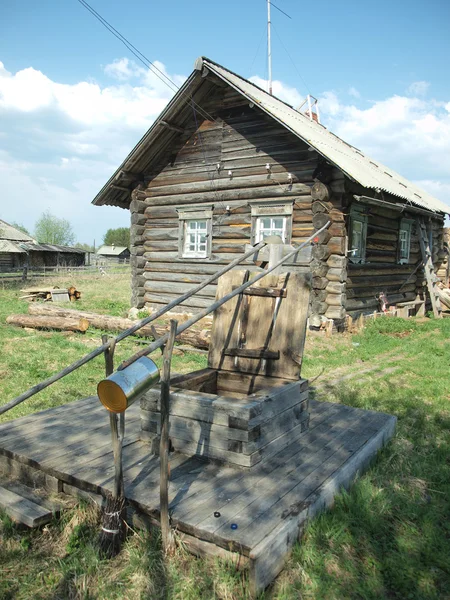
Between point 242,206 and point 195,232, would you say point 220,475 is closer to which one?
point 242,206

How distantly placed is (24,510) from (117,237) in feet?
298

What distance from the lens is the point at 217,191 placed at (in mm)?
11523

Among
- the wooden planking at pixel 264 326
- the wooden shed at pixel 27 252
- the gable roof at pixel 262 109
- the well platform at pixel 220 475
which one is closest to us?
the well platform at pixel 220 475

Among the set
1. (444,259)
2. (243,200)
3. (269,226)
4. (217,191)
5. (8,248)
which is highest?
(217,191)

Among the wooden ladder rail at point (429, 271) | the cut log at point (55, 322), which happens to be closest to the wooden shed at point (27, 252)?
the cut log at point (55, 322)

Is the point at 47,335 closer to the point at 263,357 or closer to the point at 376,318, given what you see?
the point at 263,357

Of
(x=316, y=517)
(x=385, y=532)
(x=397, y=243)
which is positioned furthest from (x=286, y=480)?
(x=397, y=243)

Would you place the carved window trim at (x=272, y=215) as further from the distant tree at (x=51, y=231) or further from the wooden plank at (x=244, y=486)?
the distant tree at (x=51, y=231)

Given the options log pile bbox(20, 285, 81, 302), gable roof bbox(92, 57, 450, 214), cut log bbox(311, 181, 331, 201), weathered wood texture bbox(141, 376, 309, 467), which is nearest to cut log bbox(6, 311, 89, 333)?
gable roof bbox(92, 57, 450, 214)

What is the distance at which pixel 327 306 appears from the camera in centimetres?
1025

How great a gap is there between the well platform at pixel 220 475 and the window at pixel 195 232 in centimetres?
778

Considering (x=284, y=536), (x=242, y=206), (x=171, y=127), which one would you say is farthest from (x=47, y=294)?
(x=284, y=536)

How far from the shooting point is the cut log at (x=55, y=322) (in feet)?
33.8

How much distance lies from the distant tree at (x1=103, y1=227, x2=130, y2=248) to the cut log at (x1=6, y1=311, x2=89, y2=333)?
77.3m
